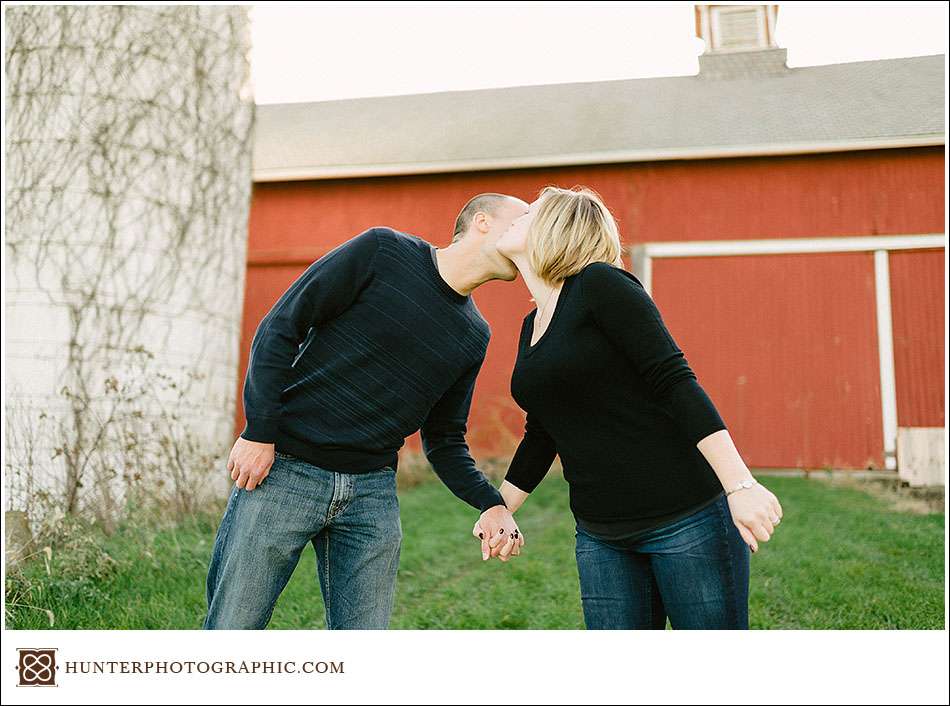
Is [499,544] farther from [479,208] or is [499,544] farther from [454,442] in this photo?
[479,208]

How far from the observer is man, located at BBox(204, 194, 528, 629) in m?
1.56

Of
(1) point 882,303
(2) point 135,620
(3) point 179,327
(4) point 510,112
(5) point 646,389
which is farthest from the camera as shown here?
(4) point 510,112

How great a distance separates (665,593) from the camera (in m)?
1.41

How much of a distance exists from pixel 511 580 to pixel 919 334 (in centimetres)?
246

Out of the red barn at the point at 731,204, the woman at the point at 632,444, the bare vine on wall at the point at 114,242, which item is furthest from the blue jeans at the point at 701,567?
the bare vine on wall at the point at 114,242

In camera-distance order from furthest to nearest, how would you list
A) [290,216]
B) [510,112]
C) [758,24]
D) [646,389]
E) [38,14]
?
[290,216] → [510,112] → [758,24] → [38,14] → [646,389]

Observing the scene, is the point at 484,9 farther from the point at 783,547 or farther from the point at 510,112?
the point at 510,112

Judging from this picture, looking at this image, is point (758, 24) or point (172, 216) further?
point (758, 24)

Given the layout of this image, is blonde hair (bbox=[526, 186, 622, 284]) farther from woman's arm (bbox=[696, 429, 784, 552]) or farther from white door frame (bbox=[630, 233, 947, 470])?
white door frame (bbox=[630, 233, 947, 470])

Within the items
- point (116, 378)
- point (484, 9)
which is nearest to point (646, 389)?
point (484, 9)

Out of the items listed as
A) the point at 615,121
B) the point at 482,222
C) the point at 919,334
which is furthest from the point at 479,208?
the point at 615,121

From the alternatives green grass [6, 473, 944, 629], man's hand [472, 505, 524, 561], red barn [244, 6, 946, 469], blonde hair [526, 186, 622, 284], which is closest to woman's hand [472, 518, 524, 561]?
man's hand [472, 505, 524, 561]

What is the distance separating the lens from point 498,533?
5.67 ft

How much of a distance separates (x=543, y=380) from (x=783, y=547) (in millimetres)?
2190
